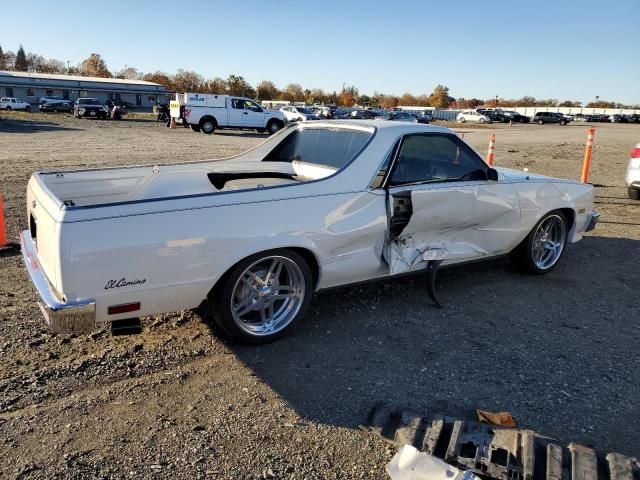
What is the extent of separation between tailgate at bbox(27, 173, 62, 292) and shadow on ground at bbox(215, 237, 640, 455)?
134cm

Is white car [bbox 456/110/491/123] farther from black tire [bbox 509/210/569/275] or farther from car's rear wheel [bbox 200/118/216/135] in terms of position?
black tire [bbox 509/210/569/275]

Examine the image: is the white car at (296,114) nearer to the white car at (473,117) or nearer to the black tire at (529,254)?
the white car at (473,117)

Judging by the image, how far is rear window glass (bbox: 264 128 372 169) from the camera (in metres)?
4.55

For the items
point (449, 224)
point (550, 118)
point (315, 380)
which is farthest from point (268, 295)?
point (550, 118)

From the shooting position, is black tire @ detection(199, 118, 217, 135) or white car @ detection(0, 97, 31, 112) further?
white car @ detection(0, 97, 31, 112)

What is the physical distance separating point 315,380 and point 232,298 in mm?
775

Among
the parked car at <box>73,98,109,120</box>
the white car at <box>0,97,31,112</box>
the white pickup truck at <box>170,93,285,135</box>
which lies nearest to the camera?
the white pickup truck at <box>170,93,285,135</box>

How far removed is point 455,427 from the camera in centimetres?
289

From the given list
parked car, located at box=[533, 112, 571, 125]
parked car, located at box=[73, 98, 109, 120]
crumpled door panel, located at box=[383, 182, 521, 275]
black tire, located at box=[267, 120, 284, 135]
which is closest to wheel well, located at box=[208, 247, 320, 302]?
crumpled door panel, located at box=[383, 182, 521, 275]

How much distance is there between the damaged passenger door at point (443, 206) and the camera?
171 inches

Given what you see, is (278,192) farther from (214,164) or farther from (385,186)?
(214,164)

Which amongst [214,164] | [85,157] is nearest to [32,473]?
[214,164]

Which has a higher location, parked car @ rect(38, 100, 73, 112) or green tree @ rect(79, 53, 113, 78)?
green tree @ rect(79, 53, 113, 78)

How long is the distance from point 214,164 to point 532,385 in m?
3.41
